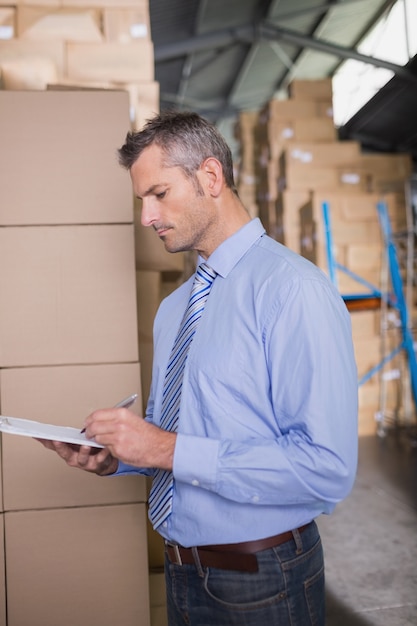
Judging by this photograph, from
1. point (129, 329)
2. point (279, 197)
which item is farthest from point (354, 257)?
point (129, 329)

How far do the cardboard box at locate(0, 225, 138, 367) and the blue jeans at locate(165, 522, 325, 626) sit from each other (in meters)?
0.81

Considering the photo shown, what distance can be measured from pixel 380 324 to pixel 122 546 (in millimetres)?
4489

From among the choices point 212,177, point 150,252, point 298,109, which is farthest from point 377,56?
point 212,177

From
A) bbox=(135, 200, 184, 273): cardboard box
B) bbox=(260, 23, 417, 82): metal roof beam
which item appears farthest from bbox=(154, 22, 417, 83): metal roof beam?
bbox=(135, 200, 184, 273): cardboard box

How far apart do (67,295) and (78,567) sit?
2.49ft

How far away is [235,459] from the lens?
0.95 m

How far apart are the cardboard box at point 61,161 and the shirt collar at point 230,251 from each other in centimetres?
72

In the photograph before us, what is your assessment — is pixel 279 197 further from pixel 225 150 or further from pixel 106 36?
pixel 225 150

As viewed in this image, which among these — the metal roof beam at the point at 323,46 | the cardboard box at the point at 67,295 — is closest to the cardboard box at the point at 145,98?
the cardboard box at the point at 67,295

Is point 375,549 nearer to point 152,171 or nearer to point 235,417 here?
point 235,417

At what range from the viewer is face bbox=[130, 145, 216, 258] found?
115 centimetres

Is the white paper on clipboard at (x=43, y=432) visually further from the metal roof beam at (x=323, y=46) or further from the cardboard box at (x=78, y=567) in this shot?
the metal roof beam at (x=323, y=46)

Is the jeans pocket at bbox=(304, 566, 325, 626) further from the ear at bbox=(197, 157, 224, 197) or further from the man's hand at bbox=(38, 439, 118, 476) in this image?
the ear at bbox=(197, 157, 224, 197)

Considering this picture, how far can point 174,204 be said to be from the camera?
1.16 metres
